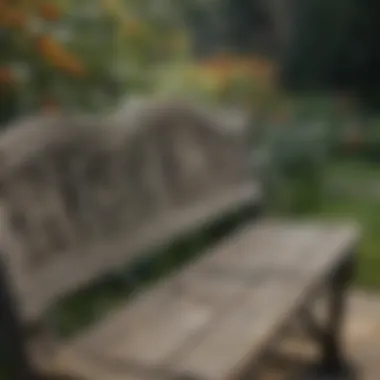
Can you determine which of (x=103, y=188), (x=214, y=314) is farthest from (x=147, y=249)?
(x=214, y=314)

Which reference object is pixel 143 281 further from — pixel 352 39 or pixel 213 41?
pixel 352 39

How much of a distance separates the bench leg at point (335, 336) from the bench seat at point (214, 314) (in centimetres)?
11

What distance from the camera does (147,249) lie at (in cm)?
262

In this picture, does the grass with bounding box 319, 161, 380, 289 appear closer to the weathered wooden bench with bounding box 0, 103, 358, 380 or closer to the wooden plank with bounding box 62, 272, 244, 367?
the weathered wooden bench with bounding box 0, 103, 358, 380

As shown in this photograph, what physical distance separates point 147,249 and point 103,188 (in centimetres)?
29

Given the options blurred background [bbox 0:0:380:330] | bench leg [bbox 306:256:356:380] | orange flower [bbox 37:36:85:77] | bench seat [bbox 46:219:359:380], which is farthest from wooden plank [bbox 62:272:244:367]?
blurred background [bbox 0:0:380:330]

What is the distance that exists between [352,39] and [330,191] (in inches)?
30.5

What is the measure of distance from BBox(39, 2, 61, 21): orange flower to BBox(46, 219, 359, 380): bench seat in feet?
3.02

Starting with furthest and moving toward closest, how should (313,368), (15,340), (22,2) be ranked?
(313,368), (22,2), (15,340)

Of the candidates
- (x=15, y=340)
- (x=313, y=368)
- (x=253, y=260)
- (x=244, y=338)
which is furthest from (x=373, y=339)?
(x=15, y=340)

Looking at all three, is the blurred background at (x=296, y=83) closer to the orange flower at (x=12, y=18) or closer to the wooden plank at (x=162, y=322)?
the orange flower at (x=12, y=18)

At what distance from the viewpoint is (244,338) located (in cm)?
195

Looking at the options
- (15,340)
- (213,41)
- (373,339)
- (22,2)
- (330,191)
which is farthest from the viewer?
(330,191)

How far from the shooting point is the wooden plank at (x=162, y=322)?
1.92 meters
